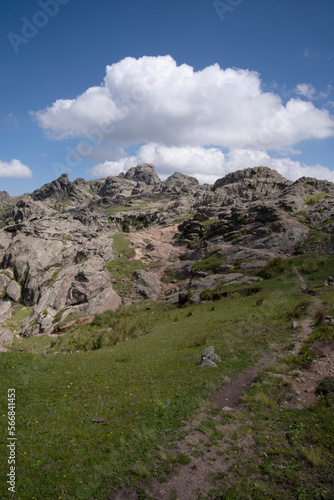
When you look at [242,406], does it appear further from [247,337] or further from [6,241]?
[6,241]

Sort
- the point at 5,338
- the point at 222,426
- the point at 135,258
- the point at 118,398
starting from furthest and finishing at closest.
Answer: the point at 135,258 < the point at 5,338 < the point at 118,398 < the point at 222,426

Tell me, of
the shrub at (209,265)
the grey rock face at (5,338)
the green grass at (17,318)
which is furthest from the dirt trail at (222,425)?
the green grass at (17,318)

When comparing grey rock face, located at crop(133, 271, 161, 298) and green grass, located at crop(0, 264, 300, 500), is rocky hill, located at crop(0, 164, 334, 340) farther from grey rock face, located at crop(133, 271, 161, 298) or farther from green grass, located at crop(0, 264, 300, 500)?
green grass, located at crop(0, 264, 300, 500)

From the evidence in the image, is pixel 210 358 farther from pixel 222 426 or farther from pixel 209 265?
pixel 209 265

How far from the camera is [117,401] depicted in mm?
14891

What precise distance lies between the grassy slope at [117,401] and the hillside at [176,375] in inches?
2.8

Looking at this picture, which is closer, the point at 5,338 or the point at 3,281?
the point at 5,338

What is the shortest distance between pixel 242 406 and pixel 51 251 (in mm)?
56269

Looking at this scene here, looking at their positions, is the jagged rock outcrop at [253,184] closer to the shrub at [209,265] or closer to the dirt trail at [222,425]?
the shrub at [209,265]

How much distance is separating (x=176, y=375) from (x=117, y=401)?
16.0ft

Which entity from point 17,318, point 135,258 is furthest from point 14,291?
point 135,258

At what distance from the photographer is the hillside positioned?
9.66 metres

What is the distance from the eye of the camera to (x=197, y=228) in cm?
8556

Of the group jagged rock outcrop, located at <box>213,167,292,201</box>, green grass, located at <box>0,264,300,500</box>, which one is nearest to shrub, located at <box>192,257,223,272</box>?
green grass, located at <box>0,264,300,500</box>
